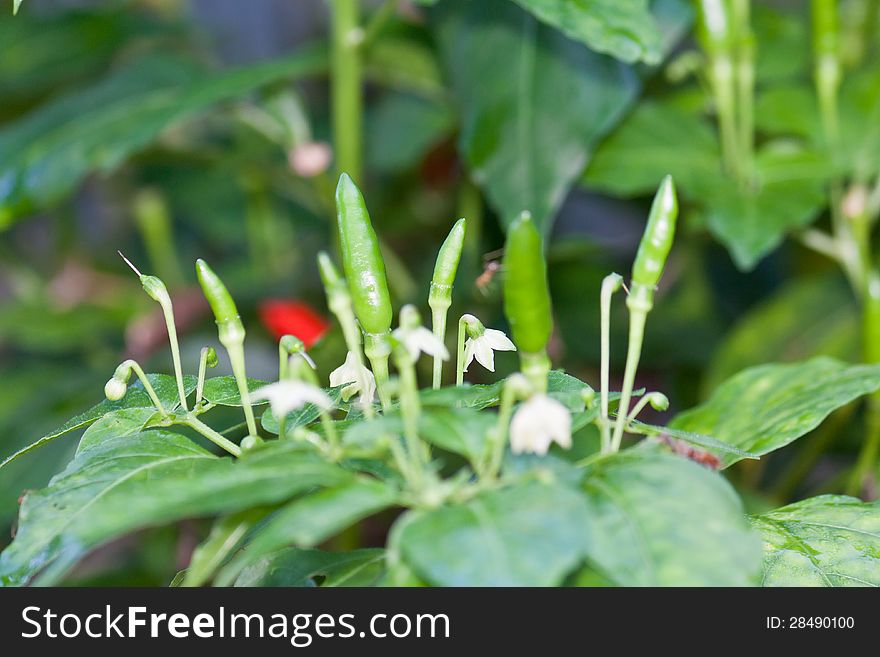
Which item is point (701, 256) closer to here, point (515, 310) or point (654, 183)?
point (654, 183)

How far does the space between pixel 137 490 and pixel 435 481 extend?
83 mm

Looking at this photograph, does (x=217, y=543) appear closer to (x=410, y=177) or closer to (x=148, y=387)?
(x=148, y=387)

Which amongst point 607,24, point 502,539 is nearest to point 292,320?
point 607,24

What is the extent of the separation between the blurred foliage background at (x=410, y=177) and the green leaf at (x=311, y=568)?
0.20 meters

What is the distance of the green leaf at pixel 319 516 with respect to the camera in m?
0.23

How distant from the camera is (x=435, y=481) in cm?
26

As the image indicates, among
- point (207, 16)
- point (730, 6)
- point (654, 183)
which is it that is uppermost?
point (207, 16)

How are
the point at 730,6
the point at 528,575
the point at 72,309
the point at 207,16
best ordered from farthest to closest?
Answer: the point at 207,16 → the point at 72,309 → the point at 730,6 → the point at 528,575

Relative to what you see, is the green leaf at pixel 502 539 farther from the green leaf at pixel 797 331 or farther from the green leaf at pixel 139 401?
the green leaf at pixel 797 331

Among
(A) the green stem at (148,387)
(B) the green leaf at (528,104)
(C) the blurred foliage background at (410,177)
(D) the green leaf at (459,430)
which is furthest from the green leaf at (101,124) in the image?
(D) the green leaf at (459,430)

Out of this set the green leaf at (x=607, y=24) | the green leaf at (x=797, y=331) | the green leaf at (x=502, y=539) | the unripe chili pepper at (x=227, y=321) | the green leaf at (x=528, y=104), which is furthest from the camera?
the green leaf at (x=797, y=331)
